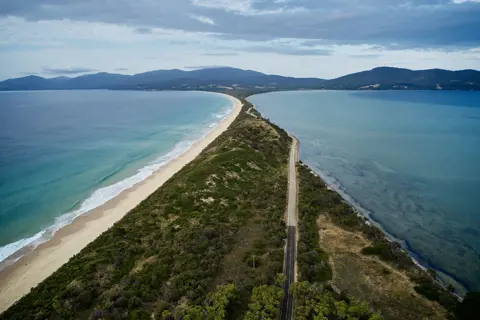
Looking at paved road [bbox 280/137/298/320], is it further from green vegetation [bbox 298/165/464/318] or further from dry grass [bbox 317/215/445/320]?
dry grass [bbox 317/215/445/320]

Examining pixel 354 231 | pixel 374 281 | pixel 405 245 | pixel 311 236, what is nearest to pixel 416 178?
pixel 405 245

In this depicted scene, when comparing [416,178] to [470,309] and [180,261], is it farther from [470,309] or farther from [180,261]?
[180,261]

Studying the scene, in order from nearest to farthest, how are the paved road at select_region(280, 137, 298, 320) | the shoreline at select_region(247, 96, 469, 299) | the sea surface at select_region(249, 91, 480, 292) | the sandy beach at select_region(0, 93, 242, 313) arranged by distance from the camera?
the paved road at select_region(280, 137, 298, 320) → the sandy beach at select_region(0, 93, 242, 313) → the shoreline at select_region(247, 96, 469, 299) → the sea surface at select_region(249, 91, 480, 292)

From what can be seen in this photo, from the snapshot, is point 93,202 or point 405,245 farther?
point 93,202

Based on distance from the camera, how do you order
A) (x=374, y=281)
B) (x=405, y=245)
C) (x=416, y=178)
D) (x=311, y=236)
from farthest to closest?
(x=416, y=178) < (x=405, y=245) < (x=311, y=236) < (x=374, y=281)

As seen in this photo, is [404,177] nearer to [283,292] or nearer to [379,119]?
[283,292]

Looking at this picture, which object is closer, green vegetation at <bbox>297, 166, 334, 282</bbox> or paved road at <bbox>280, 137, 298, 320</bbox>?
paved road at <bbox>280, 137, 298, 320</bbox>

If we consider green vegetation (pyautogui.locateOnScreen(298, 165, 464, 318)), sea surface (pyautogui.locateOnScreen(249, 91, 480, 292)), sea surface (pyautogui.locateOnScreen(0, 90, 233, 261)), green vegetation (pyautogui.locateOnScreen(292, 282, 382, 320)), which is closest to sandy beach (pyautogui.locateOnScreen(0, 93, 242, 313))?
sea surface (pyautogui.locateOnScreen(0, 90, 233, 261))

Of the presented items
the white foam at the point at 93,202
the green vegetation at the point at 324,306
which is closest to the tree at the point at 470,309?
the green vegetation at the point at 324,306
